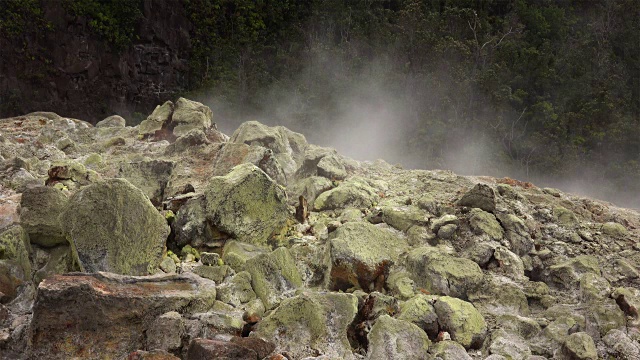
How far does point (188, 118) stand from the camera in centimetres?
994

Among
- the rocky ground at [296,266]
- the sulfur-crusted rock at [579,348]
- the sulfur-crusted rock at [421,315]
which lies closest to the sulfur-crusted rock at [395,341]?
the rocky ground at [296,266]

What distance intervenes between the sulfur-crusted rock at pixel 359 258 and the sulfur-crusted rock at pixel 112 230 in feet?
6.39

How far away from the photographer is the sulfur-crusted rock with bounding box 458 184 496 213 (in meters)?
6.83

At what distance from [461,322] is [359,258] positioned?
1303mm

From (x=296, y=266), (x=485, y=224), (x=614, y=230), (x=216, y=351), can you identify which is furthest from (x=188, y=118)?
(x=614, y=230)

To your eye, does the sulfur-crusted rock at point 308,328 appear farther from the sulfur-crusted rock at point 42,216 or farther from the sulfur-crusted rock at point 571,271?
the sulfur-crusted rock at point 571,271

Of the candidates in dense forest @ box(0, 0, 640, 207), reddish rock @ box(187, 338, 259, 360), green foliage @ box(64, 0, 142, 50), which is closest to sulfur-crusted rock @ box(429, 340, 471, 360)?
reddish rock @ box(187, 338, 259, 360)

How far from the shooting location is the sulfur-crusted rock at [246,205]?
5.84m

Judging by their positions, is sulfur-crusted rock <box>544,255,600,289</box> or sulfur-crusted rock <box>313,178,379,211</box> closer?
sulfur-crusted rock <box>544,255,600,289</box>

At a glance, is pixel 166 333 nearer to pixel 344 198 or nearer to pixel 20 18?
pixel 344 198

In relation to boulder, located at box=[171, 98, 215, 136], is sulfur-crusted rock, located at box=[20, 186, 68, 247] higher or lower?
lower

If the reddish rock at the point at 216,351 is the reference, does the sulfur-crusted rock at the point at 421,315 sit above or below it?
above

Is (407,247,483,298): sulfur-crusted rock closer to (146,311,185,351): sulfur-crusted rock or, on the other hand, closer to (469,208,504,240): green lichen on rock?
(469,208,504,240): green lichen on rock

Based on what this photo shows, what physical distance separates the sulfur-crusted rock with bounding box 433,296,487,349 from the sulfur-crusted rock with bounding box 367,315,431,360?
15.7 inches
